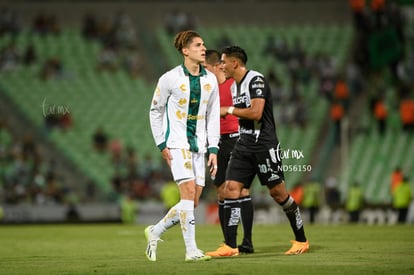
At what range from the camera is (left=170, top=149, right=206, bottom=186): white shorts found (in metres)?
11.1

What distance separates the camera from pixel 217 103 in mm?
11562

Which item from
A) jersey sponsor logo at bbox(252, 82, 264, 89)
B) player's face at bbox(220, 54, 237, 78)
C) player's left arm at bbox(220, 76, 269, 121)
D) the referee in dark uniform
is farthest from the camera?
the referee in dark uniform

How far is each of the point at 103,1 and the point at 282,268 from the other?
2855cm

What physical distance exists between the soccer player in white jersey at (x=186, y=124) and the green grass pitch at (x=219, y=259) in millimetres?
611

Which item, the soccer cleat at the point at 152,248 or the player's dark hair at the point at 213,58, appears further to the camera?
the player's dark hair at the point at 213,58

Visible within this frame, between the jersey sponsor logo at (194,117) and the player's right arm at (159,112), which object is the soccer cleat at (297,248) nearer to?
the jersey sponsor logo at (194,117)

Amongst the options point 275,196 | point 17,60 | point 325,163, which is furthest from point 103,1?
point 275,196

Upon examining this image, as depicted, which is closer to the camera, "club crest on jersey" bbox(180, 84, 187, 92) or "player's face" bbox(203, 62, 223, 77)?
"club crest on jersey" bbox(180, 84, 187, 92)

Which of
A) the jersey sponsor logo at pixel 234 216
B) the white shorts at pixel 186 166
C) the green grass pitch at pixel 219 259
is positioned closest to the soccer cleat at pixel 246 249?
the green grass pitch at pixel 219 259

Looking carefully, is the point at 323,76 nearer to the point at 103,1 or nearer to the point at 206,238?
the point at 103,1

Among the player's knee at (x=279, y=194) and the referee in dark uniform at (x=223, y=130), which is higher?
the referee in dark uniform at (x=223, y=130)

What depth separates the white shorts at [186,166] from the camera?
11086 millimetres

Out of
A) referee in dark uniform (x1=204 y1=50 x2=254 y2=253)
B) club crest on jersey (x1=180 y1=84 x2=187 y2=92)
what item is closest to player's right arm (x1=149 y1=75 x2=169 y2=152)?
club crest on jersey (x1=180 y1=84 x2=187 y2=92)

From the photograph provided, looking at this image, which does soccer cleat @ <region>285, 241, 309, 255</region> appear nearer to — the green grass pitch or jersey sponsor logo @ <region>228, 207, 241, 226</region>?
the green grass pitch
